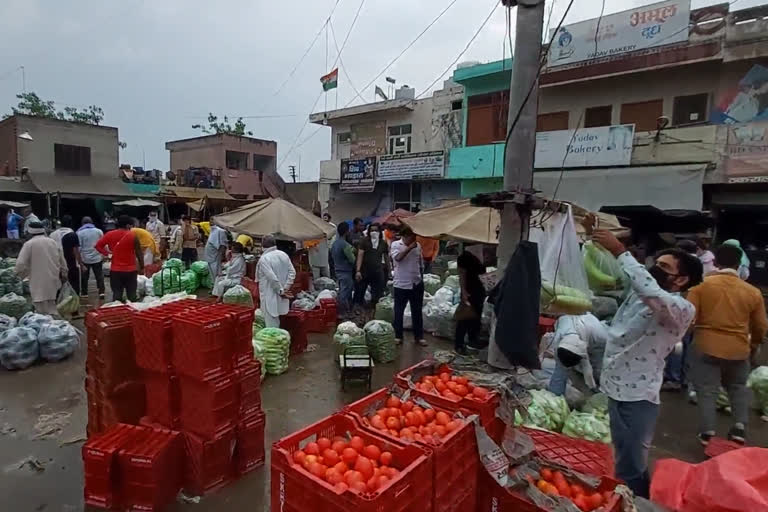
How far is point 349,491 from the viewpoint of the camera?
1.78m

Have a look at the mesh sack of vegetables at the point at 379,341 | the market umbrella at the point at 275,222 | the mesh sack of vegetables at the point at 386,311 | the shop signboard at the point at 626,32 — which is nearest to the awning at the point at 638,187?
the shop signboard at the point at 626,32

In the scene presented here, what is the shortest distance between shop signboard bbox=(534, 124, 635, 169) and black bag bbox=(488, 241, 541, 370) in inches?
428

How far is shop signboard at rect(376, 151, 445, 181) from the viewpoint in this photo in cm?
1781

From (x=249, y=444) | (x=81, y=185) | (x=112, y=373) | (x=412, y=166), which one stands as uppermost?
(x=412, y=166)

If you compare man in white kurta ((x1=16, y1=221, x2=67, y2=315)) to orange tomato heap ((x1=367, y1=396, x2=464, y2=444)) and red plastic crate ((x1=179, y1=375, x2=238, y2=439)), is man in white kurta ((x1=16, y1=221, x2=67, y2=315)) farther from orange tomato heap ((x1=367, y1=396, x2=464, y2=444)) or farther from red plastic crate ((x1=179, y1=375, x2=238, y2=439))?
orange tomato heap ((x1=367, y1=396, x2=464, y2=444))

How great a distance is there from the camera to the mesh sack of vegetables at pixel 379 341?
621 centimetres

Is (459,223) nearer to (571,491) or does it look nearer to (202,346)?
(202,346)

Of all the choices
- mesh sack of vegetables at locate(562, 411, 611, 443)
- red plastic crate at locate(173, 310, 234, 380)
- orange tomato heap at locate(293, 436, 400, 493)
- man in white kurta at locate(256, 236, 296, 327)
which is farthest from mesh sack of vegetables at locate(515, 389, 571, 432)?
man in white kurta at locate(256, 236, 296, 327)

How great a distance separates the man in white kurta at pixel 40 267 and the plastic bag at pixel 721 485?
25.7 ft

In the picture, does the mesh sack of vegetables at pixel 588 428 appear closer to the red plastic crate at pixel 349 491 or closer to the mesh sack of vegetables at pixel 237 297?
the red plastic crate at pixel 349 491

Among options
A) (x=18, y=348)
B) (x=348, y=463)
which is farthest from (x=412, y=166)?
(x=348, y=463)

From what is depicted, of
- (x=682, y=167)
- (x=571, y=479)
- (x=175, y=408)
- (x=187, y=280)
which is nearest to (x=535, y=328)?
(x=571, y=479)

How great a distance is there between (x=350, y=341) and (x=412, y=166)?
1368 centimetres

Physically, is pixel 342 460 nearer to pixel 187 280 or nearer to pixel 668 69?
pixel 187 280
